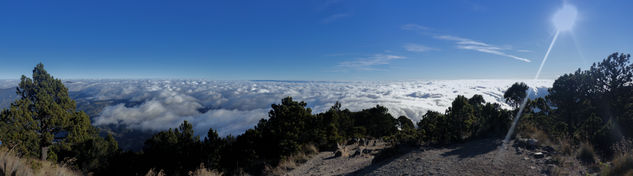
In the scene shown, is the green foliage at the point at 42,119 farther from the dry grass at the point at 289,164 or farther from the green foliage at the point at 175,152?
the dry grass at the point at 289,164

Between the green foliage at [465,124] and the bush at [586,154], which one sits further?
the green foliage at [465,124]

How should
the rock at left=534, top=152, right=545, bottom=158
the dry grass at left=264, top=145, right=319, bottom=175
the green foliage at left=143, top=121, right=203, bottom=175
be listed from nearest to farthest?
the rock at left=534, top=152, right=545, bottom=158, the dry grass at left=264, top=145, right=319, bottom=175, the green foliage at left=143, top=121, right=203, bottom=175

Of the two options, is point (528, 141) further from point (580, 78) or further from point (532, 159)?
point (580, 78)

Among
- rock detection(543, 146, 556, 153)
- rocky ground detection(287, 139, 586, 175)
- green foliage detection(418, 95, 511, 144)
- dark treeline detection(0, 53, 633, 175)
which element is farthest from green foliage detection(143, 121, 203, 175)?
rock detection(543, 146, 556, 153)

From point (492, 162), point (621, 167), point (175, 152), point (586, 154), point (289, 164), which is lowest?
point (175, 152)

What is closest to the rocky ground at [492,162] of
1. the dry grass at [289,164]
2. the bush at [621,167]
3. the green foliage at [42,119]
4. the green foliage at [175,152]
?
the bush at [621,167]

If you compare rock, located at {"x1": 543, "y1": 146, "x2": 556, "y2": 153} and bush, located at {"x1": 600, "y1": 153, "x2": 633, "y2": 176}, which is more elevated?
bush, located at {"x1": 600, "y1": 153, "x2": 633, "y2": 176}

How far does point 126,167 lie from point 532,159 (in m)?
41.9

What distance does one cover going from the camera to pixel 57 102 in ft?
68.7

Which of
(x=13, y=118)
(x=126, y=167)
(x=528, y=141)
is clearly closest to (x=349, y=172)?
(x=528, y=141)

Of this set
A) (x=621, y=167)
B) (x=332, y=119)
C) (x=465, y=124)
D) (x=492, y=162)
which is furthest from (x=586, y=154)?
(x=332, y=119)

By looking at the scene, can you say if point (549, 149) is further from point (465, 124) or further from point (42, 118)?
point (42, 118)

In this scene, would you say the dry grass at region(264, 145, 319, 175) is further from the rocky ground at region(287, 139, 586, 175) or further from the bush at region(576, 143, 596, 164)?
the bush at region(576, 143, 596, 164)

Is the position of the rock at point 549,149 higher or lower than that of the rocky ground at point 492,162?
higher
